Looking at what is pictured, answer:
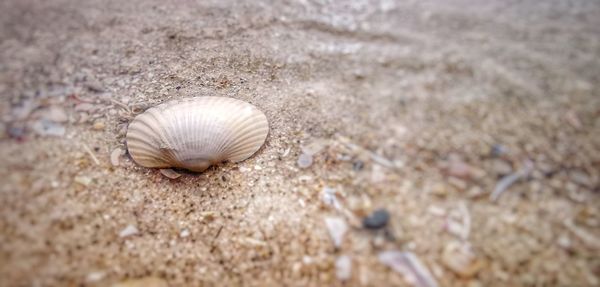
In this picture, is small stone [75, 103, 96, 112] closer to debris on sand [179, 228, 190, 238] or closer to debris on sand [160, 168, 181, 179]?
debris on sand [160, 168, 181, 179]

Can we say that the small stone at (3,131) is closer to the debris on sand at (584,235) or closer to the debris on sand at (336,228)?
the debris on sand at (336,228)

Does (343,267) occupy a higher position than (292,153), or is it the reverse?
(292,153)

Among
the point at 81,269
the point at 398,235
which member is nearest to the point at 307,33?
the point at 398,235

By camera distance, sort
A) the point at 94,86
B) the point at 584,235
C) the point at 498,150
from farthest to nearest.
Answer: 1. the point at 498,150
2. the point at 94,86
3. the point at 584,235

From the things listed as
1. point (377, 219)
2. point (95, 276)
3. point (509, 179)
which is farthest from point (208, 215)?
point (509, 179)

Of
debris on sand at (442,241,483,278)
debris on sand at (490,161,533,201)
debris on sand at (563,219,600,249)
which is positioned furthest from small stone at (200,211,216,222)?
debris on sand at (563,219,600,249)

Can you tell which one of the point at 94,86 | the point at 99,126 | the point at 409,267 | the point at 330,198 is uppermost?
the point at 94,86

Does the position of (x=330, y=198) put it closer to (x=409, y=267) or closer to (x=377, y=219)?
(x=377, y=219)
